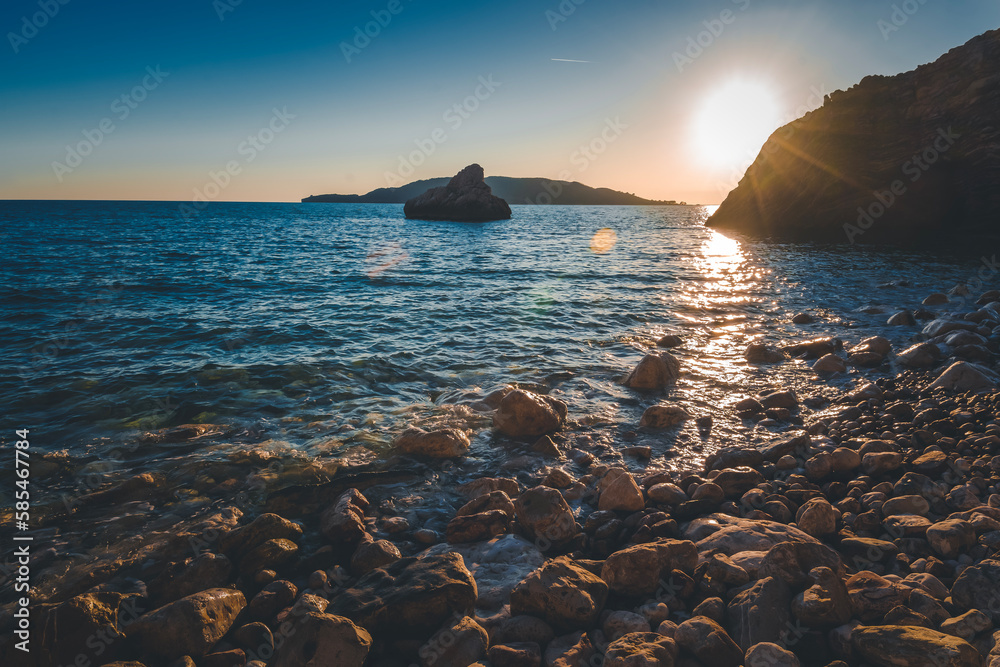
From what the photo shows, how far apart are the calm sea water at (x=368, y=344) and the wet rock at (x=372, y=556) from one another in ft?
6.98

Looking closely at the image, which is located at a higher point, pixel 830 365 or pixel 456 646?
pixel 830 365

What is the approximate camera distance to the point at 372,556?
4.57 m

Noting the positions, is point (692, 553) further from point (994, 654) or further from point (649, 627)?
point (994, 654)

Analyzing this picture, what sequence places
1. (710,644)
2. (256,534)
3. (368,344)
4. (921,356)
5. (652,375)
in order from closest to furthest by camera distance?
(710,644) < (256,534) < (652,375) < (921,356) < (368,344)

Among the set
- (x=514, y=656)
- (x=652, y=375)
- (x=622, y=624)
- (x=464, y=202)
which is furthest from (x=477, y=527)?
(x=464, y=202)

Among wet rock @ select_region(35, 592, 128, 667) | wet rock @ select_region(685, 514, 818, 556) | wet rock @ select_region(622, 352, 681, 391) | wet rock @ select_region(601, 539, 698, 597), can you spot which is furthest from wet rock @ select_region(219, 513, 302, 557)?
wet rock @ select_region(622, 352, 681, 391)

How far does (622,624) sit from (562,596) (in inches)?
19.9

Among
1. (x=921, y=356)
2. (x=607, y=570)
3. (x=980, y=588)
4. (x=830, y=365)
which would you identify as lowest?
(x=607, y=570)

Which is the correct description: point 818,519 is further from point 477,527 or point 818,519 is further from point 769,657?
point 477,527

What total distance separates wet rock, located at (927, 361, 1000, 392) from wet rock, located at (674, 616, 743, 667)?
792 centimetres

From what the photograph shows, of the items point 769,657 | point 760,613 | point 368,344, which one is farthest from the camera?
point 368,344

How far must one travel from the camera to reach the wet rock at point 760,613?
11.0 feet

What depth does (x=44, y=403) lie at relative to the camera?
28.0 feet

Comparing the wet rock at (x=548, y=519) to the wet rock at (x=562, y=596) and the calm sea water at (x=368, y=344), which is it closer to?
the wet rock at (x=562, y=596)
